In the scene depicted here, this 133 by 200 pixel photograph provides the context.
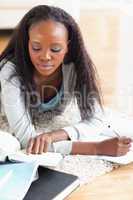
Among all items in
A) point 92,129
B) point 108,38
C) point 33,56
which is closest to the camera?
point 33,56

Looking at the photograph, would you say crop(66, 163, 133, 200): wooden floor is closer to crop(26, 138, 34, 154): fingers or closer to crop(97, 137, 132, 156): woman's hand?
crop(97, 137, 132, 156): woman's hand

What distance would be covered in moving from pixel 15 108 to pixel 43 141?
156 millimetres

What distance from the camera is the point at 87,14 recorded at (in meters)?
3.21

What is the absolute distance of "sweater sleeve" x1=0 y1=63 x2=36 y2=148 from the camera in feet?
3.90

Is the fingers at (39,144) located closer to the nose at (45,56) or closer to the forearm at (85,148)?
the forearm at (85,148)

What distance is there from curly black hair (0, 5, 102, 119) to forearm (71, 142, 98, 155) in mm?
172

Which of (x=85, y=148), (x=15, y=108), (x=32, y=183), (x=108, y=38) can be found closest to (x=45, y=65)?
(x=15, y=108)

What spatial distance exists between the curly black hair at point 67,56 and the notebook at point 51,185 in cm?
35

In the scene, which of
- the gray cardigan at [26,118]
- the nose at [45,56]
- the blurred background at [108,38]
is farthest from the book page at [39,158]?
the blurred background at [108,38]

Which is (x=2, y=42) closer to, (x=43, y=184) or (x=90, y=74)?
(x=90, y=74)

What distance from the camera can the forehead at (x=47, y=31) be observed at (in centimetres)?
112

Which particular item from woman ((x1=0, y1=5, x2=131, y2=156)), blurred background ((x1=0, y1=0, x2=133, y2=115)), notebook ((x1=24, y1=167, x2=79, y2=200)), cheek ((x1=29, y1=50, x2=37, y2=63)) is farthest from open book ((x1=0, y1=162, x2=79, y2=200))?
blurred background ((x1=0, y1=0, x2=133, y2=115))

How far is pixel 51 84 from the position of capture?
1.33 meters

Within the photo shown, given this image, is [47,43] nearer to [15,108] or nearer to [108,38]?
[15,108]
